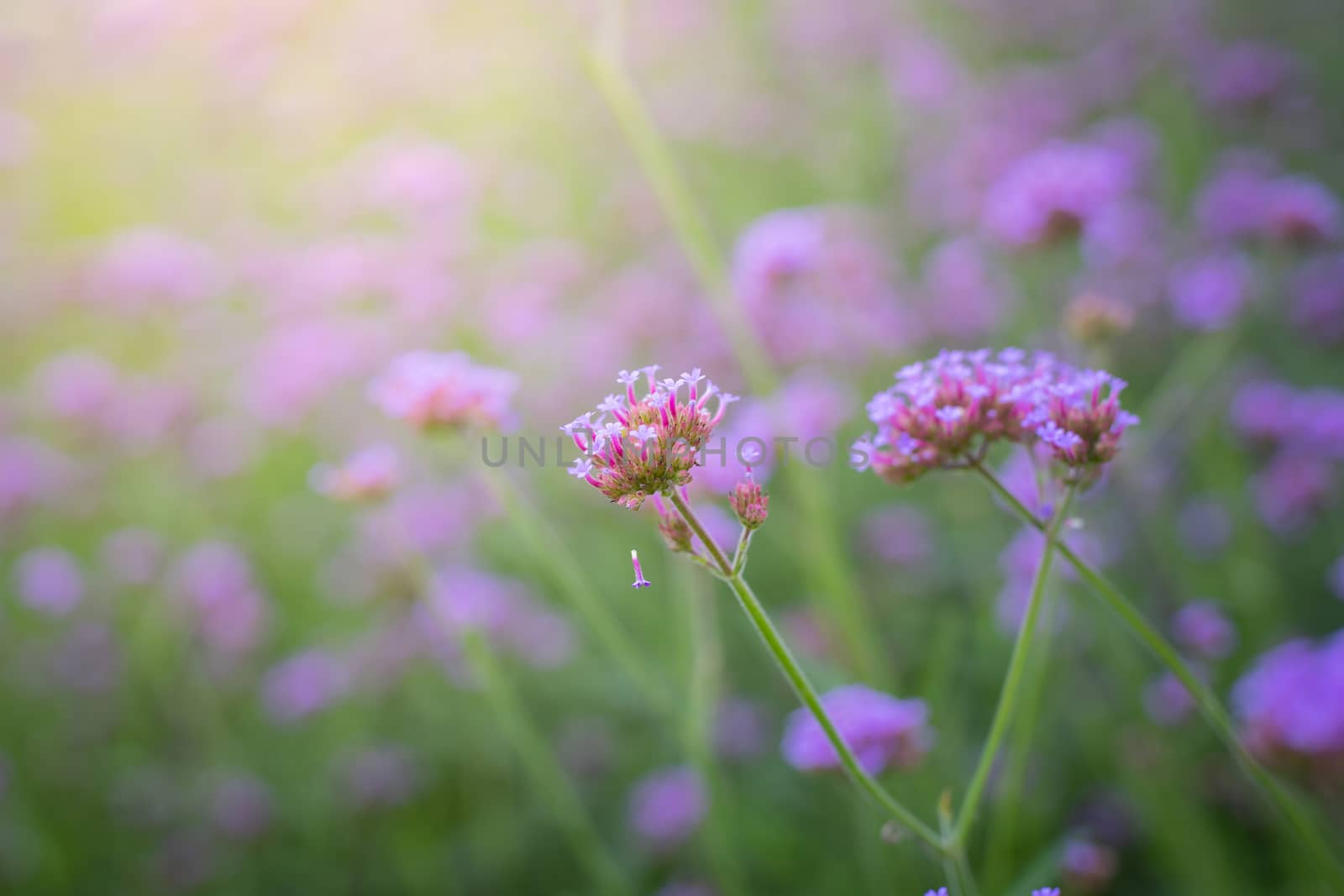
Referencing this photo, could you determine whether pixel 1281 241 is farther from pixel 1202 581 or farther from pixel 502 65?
pixel 502 65

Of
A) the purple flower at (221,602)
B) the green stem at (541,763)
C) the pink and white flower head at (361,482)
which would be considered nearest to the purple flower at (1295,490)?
the green stem at (541,763)

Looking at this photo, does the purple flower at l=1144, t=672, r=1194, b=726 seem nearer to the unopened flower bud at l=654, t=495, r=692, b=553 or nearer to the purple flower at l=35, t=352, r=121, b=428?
the unopened flower bud at l=654, t=495, r=692, b=553

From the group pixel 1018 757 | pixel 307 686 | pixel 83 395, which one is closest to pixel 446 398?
pixel 1018 757

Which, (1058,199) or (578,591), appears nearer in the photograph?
(578,591)

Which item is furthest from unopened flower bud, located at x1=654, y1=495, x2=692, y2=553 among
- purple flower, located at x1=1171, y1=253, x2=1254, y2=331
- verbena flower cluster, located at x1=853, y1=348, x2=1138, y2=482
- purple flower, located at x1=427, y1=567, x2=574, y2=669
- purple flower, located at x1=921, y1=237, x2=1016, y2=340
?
purple flower, located at x1=921, y1=237, x2=1016, y2=340

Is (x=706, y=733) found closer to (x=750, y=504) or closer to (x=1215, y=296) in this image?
(x=750, y=504)

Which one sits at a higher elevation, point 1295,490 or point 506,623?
point 506,623

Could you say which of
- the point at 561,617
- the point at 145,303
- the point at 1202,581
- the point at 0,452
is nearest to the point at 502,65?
the point at 145,303

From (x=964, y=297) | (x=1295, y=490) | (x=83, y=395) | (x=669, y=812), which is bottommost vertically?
(x=1295, y=490)
